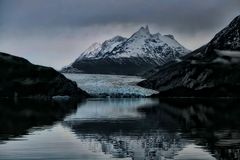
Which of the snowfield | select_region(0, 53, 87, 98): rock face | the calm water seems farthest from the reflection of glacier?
select_region(0, 53, 87, 98): rock face

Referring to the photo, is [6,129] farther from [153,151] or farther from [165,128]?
[153,151]

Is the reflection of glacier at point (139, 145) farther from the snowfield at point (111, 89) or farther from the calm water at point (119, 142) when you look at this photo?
the snowfield at point (111, 89)

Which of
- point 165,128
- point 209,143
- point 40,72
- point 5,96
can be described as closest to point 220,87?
point 40,72

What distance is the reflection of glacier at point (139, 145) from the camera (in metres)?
28.7

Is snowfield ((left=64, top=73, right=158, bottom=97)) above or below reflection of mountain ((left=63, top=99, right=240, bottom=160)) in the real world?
above

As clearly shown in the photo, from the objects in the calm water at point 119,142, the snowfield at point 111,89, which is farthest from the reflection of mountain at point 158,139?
A: the snowfield at point 111,89

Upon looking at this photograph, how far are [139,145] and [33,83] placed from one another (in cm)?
14305

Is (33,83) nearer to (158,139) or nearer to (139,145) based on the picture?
(158,139)

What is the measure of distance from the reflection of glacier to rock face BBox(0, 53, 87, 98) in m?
127

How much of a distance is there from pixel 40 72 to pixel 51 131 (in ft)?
447

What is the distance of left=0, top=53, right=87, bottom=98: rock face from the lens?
168 metres

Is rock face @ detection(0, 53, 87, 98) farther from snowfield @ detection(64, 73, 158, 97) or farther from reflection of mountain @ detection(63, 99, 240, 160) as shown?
reflection of mountain @ detection(63, 99, 240, 160)

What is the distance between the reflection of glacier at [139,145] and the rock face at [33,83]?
418 feet

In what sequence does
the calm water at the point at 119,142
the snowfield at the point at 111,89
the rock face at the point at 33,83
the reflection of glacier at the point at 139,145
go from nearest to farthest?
the calm water at the point at 119,142
the reflection of glacier at the point at 139,145
the snowfield at the point at 111,89
the rock face at the point at 33,83
